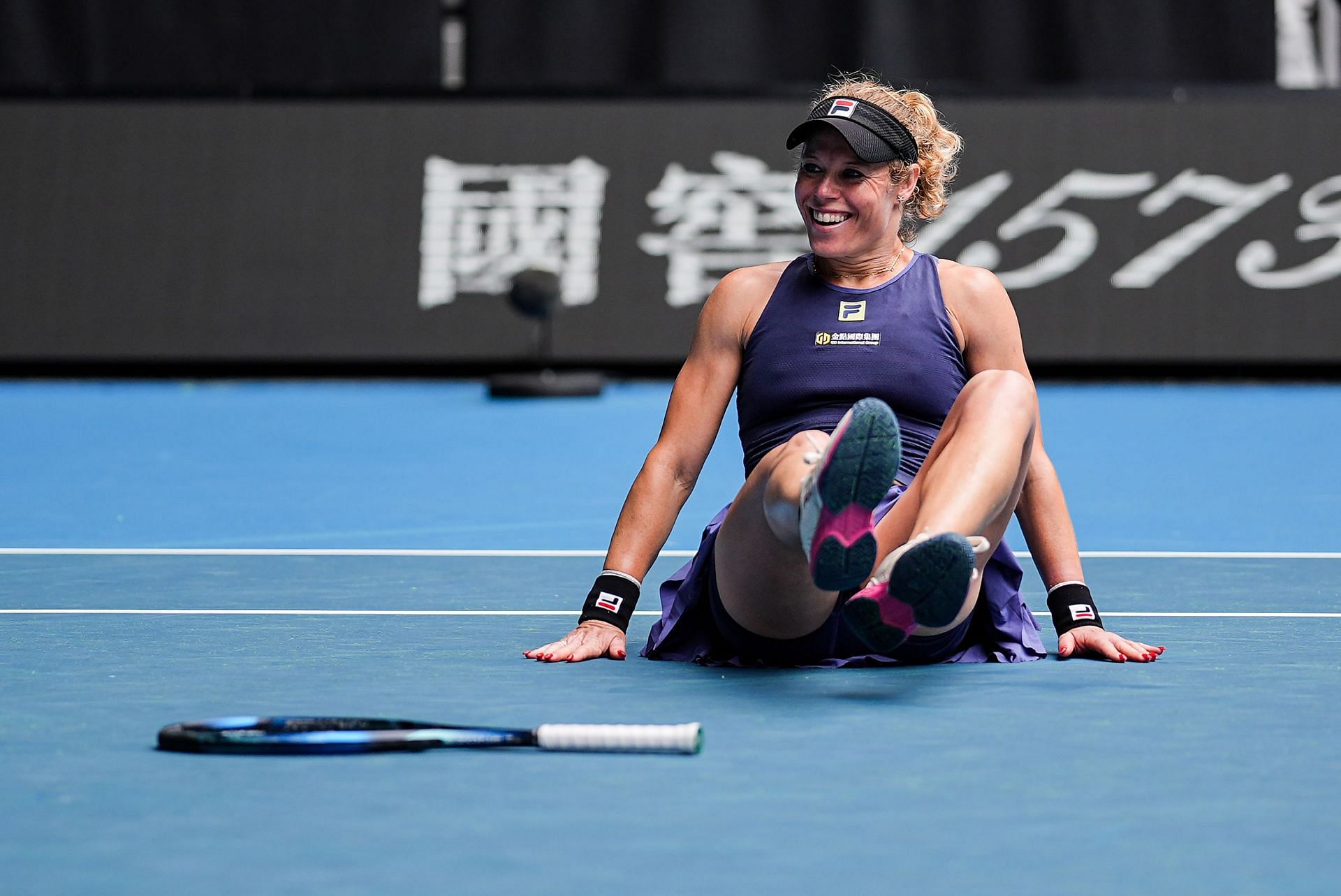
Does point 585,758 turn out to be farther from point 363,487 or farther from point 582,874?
point 363,487

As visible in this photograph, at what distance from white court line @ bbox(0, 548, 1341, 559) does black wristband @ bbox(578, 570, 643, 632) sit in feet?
5.34

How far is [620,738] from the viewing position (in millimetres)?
2562

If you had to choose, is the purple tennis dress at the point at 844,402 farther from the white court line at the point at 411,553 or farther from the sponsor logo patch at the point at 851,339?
the white court line at the point at 411,553

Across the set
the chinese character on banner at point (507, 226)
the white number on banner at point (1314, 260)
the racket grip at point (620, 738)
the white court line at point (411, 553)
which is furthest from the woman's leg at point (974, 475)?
the white number on banner at point (1314, 260)

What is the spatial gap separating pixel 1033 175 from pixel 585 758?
29.3 ft

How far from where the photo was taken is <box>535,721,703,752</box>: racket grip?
2.55 metres

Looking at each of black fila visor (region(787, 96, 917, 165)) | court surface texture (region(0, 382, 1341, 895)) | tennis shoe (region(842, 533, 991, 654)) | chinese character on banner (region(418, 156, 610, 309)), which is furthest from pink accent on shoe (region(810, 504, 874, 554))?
chinese character on banner (region(418, 156, 610, 309))

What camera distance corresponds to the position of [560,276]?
1109 cm

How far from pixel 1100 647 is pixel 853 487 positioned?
2.99 feet

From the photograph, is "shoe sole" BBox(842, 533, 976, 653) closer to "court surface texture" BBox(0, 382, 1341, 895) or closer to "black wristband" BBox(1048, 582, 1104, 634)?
"court surface texture" BBox(0, 382, 1341, 895)

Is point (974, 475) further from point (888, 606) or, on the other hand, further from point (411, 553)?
point (411, 553)

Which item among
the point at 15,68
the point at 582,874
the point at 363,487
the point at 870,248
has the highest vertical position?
the point at 15,68

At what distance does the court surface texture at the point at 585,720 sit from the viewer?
2086 mm

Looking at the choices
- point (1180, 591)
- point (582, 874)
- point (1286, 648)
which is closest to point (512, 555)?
point (1180, 591)
